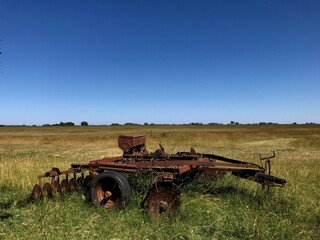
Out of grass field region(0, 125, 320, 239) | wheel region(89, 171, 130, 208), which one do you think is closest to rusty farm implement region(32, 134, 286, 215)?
wheel region(89, 171, 130, 208)

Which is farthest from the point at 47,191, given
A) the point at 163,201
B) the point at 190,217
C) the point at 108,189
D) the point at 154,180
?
the point at 190,217

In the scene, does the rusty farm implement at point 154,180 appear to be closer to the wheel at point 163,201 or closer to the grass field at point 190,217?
the wheel at point 163,201

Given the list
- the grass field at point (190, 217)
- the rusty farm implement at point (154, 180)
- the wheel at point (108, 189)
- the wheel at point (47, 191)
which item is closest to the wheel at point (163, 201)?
the rusty farm implement at point (154, 180)

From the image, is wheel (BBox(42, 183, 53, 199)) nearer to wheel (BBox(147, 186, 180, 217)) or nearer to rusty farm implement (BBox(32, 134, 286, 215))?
rusty farm implement (BBox(32, 134, 286, 215))

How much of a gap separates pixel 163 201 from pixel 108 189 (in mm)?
1426

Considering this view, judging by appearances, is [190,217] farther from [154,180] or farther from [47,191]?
[47,191]

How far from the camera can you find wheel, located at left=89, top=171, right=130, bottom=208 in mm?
6766

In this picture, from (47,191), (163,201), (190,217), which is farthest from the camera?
(47,191)

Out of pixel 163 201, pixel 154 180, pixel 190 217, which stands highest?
pixel 154 180

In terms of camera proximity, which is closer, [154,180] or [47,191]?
[154,180]

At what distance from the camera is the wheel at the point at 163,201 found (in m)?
6.21

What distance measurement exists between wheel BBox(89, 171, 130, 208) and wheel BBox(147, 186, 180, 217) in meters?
→ 0.56

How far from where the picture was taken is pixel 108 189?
23.7 feet

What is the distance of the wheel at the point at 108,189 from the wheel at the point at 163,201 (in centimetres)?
56
